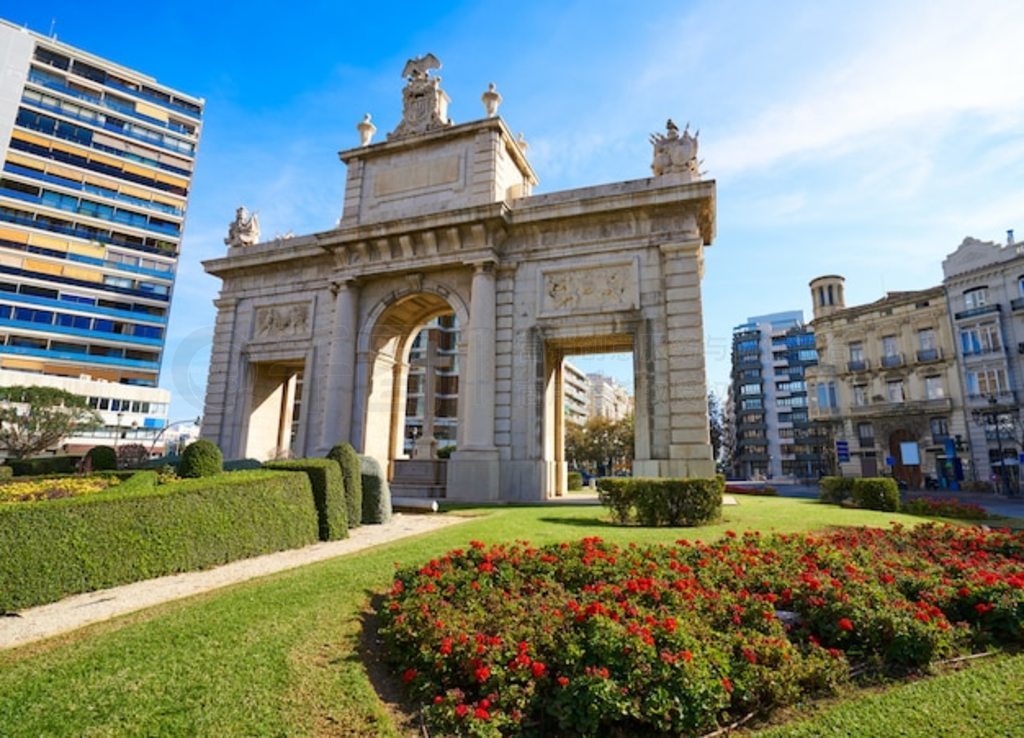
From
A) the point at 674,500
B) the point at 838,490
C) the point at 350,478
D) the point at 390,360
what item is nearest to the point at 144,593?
the point at 350,478

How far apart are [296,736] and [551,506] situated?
507 inches

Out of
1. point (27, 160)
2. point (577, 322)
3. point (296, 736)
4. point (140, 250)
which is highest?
point (27, 160)

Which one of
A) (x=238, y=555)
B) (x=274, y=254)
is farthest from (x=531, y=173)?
(x=238, y=555)

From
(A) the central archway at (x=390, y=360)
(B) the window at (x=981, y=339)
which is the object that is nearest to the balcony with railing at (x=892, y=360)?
(B) the window at (x=981, y=339)

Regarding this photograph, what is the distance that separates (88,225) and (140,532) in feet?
194

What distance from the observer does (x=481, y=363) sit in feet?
63.0

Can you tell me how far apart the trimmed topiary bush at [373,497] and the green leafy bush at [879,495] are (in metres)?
13.0

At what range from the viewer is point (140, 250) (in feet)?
181

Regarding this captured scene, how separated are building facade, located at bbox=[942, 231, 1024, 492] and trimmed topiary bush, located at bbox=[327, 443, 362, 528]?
3903 centimetres

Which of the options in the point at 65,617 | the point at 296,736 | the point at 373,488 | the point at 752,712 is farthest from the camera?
the point at 373,488

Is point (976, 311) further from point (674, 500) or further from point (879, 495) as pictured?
point (674, 500)

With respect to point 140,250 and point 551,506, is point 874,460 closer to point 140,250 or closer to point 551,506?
point 551,506

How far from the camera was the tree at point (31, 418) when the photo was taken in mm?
31812

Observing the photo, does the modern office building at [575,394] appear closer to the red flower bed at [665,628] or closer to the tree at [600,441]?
the tree at [600,441]
